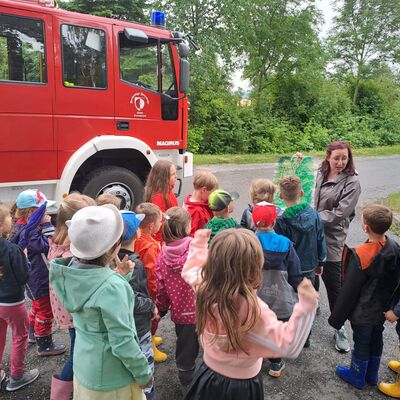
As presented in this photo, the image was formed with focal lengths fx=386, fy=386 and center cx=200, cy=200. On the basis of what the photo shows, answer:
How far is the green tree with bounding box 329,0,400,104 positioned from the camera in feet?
83.6

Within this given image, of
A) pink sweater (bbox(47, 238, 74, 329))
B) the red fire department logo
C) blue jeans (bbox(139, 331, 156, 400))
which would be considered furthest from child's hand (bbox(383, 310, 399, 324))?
the red fire department logo

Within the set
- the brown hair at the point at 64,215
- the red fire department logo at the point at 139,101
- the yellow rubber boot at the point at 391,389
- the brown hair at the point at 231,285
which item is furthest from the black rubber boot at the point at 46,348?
the red fire department logo at the point at 139,101

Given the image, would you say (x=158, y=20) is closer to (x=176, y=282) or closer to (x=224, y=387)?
(x=176, y=282)

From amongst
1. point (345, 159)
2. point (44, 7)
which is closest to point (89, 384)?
point (345, 159)

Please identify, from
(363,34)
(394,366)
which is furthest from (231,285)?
(363,34)

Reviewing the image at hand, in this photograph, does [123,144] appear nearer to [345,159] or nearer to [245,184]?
[345,159]

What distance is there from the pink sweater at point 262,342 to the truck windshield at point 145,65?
4.65 m

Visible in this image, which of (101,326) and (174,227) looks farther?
(174,227)

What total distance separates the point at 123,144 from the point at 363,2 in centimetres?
2658

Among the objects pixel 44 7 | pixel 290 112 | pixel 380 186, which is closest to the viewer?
pixel 44 7

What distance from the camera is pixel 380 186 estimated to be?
433 inches

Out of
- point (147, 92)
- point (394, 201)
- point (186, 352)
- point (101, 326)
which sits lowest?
point (394, 201)

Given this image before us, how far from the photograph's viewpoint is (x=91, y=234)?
5.79ft

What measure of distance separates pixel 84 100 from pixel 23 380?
3.66 metres
